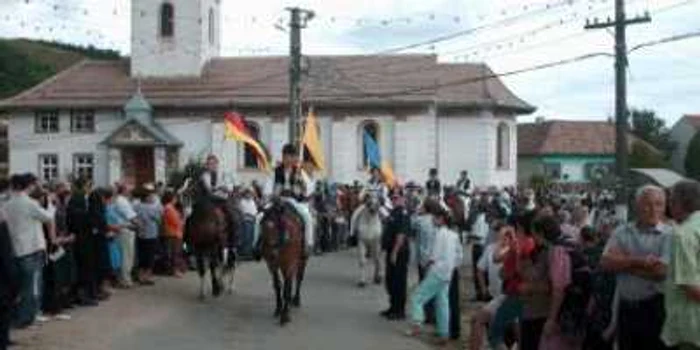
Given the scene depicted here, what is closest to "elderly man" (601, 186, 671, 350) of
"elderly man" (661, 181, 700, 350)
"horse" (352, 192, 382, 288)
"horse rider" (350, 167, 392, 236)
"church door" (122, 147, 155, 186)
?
"elderly man" (661, 181, 700, 350)

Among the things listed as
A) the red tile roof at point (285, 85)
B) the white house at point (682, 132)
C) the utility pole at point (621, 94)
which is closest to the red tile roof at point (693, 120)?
the white house at point (682, 132)

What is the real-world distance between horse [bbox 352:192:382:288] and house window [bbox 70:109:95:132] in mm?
48212

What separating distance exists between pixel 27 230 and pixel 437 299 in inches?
222

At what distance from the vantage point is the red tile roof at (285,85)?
72.2m

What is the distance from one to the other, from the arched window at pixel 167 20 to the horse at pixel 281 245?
56.2m

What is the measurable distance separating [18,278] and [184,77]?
6091 cm

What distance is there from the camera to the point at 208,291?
23.3 m

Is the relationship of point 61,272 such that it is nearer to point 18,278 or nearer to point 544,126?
point 18,278

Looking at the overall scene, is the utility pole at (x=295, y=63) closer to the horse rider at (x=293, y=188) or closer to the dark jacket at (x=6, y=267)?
the horse rider at (x=293, y=188)

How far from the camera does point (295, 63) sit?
4638 centimetres

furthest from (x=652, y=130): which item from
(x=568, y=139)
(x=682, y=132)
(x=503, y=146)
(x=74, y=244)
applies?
(x=74, y=244)

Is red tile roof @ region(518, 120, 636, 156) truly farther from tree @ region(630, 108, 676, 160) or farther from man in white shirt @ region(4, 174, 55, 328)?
man in white shirt @ region(4, 174, 55, 328)

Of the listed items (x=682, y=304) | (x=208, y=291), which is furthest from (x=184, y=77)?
(x=682, y=304)

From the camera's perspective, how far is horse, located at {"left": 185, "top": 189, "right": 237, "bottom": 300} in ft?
73.2
